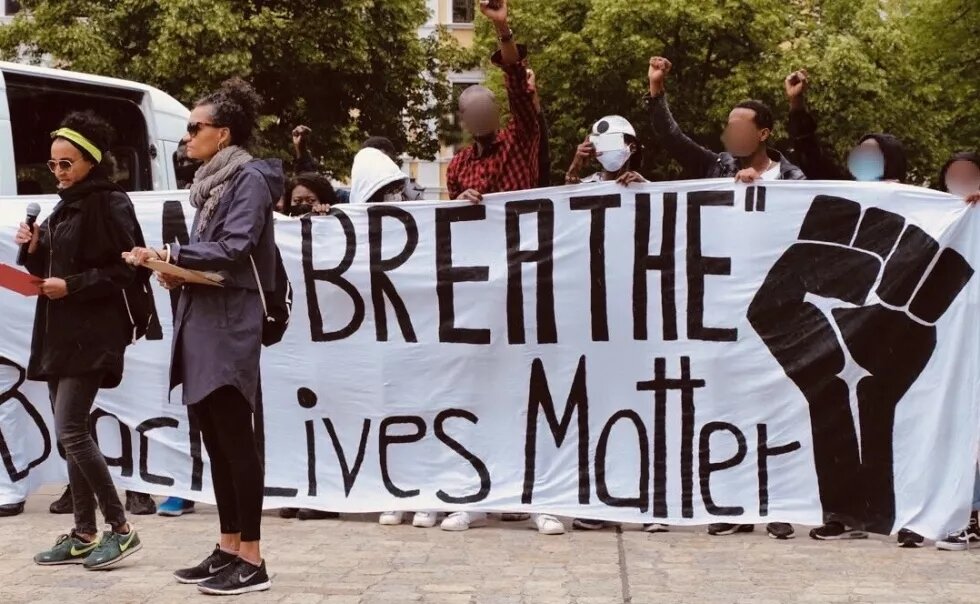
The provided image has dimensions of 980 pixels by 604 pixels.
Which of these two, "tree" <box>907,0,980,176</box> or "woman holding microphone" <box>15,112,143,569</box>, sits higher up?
"tree" <box>907,0,980,176</box>

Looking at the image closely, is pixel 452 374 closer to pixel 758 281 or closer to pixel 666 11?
pixel 758 281

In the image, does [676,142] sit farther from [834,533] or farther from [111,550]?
[111,550]

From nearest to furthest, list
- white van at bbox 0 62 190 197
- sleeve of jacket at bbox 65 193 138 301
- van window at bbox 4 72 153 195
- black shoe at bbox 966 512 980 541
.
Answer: sleeve of jacket at bbox 65 193 138 301
black shoe at bbox 966 512 980 541
white van at bbox 0 62 190 197
van window at bbox 4 72 153 195

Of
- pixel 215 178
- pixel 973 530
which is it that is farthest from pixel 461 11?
pixel 215 178

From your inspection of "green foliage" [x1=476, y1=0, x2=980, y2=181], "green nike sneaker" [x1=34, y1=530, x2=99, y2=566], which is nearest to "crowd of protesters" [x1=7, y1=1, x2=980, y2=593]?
"green nike sneaker" [x1=34, y1=530, x2=99, y2=566]

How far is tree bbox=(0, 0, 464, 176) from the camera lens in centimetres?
2866

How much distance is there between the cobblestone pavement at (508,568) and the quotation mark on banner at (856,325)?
358mm

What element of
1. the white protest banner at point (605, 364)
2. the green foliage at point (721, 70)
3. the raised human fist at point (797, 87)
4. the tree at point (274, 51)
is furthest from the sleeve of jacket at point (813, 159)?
the green foliage at point (721, 70)

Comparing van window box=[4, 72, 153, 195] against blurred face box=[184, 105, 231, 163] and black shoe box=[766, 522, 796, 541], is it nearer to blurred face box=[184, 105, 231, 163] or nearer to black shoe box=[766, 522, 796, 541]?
blurred face box=[184, 105, 231, 163]

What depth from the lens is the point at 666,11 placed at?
3584 centimetres

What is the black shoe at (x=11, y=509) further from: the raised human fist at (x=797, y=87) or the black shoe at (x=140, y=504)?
the raised human fist at (x=797, y=87)

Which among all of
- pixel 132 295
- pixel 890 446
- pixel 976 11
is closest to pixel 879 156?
pixel 890 446

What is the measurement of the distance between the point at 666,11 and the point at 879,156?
29.2 meters

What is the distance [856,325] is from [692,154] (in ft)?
4.06
